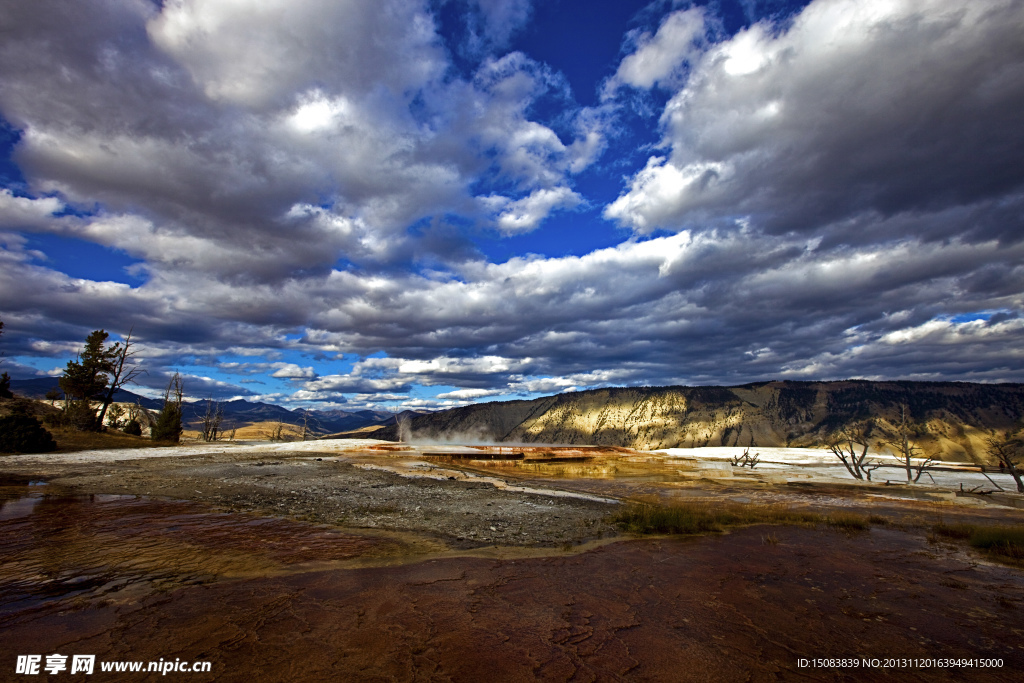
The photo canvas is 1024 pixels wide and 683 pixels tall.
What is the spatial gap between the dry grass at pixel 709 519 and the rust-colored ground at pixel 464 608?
2.60 meters

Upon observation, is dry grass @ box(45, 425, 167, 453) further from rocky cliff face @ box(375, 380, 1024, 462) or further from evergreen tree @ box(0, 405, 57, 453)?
rocky cliff face @ box(375, 380, 1024, 462)

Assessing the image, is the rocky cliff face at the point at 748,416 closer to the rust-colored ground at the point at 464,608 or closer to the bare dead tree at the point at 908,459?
the bare dead tree at the point at 908,459

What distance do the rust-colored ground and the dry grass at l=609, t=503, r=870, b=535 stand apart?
260cm

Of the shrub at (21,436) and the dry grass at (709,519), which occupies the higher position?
the shrub at (21,436)

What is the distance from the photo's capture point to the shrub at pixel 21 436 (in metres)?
24.2

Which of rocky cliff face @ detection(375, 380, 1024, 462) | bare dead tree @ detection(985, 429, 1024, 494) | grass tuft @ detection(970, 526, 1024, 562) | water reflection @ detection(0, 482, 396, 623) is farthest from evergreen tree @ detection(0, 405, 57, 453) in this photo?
rocky cliff face @ detection(375, 380, 1024, 462)

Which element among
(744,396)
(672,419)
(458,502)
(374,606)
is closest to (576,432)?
(672,419)

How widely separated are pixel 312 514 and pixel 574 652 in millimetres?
9728

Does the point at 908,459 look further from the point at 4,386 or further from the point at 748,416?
the point at 748,416

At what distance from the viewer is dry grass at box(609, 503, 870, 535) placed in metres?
13.5

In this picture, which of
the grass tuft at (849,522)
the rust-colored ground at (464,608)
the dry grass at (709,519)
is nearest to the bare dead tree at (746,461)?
the grass tuft at (849,522)

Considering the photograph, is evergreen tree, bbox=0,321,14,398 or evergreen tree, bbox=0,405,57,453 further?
evergreen tree, bbox=0,321,14,398

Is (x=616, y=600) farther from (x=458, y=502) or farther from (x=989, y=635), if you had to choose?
(x=458, y=502)

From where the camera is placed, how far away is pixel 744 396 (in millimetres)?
159000
